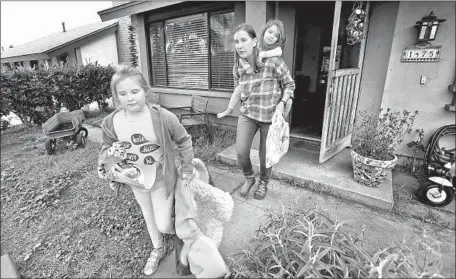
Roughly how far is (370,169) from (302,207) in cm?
88

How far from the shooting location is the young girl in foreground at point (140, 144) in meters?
1.56

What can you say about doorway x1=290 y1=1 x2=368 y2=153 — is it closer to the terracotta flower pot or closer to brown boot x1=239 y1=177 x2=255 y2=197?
the terracotta flower pot

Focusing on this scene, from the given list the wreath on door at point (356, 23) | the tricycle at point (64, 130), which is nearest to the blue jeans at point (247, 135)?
the wreath on door at point (356, 23)

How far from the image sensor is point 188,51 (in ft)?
18.1

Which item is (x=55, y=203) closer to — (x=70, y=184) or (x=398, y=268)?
(x=70, y=184)

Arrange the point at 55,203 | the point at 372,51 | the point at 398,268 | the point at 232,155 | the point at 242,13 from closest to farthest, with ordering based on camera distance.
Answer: the point at 398,268 < the point at 55,203 < the point at 372,51 < the point at 232,155 < the point at 242,13

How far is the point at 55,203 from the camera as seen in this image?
9.58 ft

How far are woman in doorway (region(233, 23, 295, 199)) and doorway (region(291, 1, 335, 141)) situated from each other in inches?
111

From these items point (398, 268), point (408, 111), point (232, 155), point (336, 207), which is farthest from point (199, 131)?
point (398, 268)

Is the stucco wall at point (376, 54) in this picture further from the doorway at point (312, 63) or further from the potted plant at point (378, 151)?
the doorway at point (312, 63)

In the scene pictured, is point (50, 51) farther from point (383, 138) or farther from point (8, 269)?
→ point (383, 138)

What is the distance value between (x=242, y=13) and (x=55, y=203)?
4065 millimetres

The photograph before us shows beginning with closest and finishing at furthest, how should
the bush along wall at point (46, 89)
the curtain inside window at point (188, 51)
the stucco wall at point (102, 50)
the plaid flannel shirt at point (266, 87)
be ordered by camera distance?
the plaid flannel shirt at point (266, 87) → the curtain inside window at point (188, 51) → the bush along wall at point (46, 89) → the stucco wall at point (102, 50)

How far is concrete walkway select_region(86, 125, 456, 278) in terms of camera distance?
1882mm
